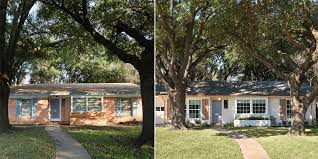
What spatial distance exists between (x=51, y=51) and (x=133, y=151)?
4.04 ft

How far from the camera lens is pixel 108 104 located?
3596 mm

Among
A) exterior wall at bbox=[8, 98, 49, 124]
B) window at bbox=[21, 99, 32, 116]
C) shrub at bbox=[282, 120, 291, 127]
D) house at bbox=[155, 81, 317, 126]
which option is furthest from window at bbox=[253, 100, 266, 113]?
window at bbox=[21, 99, 32, 116]

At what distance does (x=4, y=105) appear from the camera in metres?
3.29

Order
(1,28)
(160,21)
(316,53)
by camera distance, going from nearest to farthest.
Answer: (1,28) < (160,21) < (316,53)

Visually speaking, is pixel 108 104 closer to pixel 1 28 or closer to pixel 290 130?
pixel 1 28

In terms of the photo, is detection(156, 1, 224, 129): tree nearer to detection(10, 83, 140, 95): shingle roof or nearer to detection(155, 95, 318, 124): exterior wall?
detection(155, 95, 318, 124): exterior wall

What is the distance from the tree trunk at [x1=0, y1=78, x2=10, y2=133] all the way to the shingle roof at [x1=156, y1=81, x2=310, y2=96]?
13.1 feet

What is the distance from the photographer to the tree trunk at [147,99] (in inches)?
140

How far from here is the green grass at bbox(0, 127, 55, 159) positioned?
3.23m

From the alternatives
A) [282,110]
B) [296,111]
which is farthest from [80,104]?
[282,110]

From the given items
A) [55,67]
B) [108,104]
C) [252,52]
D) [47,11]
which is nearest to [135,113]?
[108,104]

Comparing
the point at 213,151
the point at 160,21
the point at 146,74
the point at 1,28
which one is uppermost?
the point at 160,21

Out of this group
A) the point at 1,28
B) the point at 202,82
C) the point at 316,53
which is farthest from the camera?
the point at 202,82

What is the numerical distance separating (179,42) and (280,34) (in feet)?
5.17
